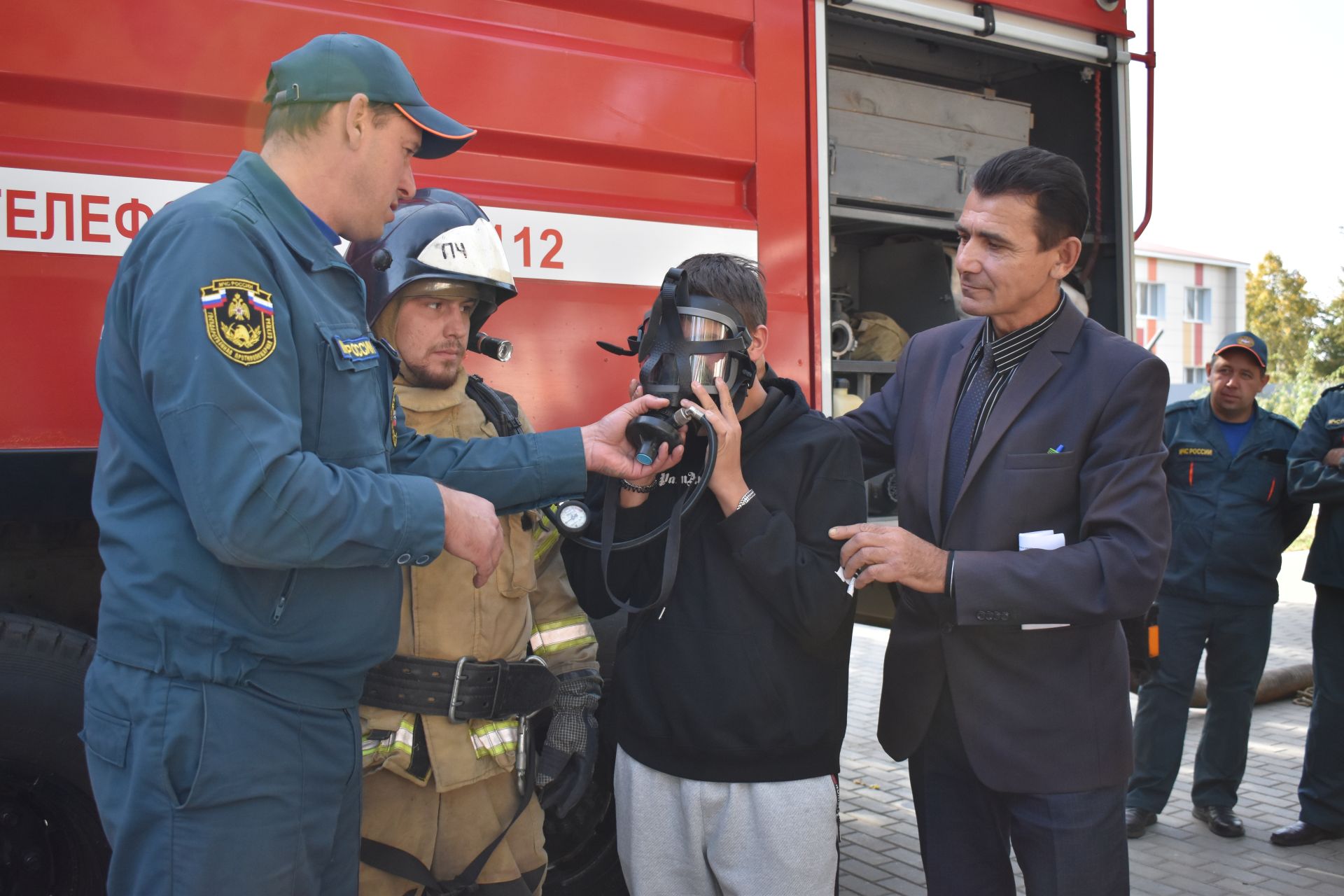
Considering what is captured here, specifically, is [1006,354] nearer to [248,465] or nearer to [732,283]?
[732,283]

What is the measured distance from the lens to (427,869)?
210 cm

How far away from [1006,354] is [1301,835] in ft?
9.82

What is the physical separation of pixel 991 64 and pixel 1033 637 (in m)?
2.64

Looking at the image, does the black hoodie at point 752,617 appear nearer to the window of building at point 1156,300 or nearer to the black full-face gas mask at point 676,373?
the black full-face gas mask at point 676,373

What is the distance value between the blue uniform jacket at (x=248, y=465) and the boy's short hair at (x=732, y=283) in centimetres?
66

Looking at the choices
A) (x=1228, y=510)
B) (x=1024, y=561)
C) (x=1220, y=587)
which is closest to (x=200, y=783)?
(x=1024, y=561)

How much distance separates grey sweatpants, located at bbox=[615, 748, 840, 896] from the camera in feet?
6.46

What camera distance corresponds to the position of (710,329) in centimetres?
202

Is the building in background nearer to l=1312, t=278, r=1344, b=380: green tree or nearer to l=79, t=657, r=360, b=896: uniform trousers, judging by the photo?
l=1312, t=278, r=1344, b=380: green tree

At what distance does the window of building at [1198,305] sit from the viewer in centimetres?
4047

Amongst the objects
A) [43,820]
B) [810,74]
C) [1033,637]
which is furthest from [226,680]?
[810,74]

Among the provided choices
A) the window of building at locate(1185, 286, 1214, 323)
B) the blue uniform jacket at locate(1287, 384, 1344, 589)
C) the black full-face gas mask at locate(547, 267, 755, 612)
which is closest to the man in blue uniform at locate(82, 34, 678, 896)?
the black full-face gas mask at locate(547, 267, 755, 612)

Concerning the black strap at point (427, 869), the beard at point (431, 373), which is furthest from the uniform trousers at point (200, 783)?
the beard at point (431, 373)

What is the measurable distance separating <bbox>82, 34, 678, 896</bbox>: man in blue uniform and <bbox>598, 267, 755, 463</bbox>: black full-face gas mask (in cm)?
46
